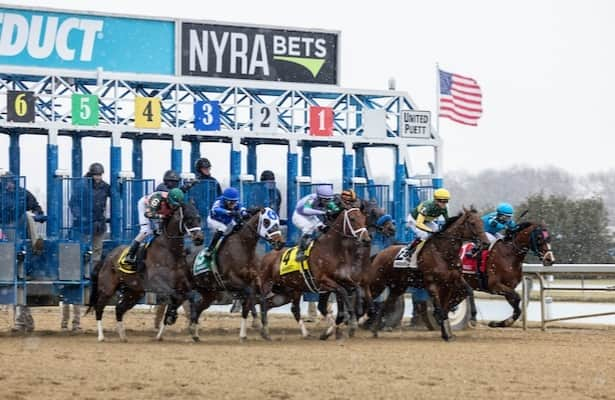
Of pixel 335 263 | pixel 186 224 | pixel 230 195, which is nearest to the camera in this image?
pixel 186 224

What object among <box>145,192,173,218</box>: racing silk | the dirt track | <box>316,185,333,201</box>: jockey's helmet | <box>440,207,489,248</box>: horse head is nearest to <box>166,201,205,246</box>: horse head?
<box>145,192,173,218</box>: racing silk

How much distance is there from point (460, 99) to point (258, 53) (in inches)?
193

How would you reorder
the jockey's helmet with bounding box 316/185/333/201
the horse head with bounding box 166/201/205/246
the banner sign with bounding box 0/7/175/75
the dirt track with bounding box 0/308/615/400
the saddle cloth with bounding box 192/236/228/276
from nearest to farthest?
the dirt track with bounding box 0/308/615/400
the horse head with bounding box 166/201/205/246
the saddle cloth with bounding box 192/236/228/276
the jockey's helmet with bounding box 316/185/333/201
the banner sign with bounding box 0/7/175/75

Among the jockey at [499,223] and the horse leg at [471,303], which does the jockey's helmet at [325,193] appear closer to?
the horse leg at [471,303]

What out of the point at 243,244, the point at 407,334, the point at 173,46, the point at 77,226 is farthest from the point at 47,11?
the point at 407,334

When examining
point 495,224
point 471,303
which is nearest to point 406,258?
point 471,303

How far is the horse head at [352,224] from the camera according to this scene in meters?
16.2

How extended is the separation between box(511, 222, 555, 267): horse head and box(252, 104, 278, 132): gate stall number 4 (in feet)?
12.9

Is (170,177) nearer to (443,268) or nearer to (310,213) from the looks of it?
(310,213)

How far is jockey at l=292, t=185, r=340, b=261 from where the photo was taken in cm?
1680

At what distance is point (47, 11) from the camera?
18.4m

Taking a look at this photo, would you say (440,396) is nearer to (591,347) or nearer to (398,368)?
(398,368)

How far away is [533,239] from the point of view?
17703 millimetres

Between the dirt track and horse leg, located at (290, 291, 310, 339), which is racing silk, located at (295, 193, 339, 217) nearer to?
horse leg, located at (290, 291, 310, 339)
